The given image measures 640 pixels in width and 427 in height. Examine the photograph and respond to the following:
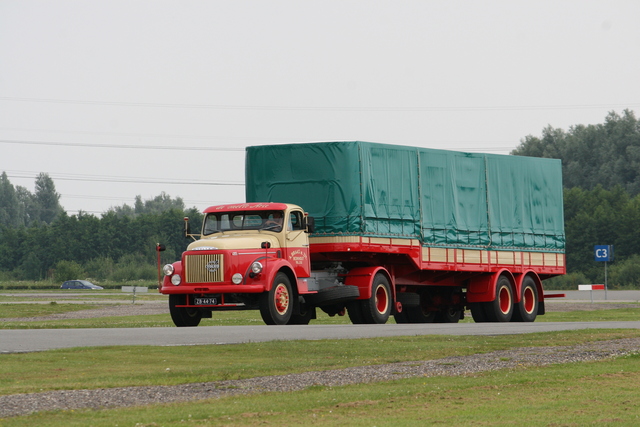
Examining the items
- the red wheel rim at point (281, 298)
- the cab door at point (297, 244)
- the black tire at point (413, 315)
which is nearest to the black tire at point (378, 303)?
the cab door at point (297, 244)

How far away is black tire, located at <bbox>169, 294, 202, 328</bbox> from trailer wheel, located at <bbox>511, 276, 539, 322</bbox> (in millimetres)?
9654

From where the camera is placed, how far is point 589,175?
10806cm

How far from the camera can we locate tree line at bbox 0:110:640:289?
89.8m

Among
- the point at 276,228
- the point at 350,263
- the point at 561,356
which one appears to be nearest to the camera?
the point at 561,356

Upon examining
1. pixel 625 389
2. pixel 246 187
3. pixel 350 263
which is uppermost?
pixel 246 187

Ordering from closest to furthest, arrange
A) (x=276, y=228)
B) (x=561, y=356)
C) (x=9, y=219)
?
(x=561, y=356) → (x=276, y=228) → (x=9, y=219)

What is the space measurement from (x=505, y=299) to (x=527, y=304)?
1337mm

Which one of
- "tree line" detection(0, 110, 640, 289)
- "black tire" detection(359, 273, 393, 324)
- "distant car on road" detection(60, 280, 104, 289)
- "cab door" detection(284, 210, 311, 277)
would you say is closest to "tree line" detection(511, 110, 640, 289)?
"tree line" detection(0, 110, 640, 289)

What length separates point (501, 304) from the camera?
29.3 meters

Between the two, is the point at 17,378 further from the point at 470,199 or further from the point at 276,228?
the point at 470,199

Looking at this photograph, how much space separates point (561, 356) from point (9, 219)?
162 metres

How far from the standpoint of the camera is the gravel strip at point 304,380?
10.4 metres

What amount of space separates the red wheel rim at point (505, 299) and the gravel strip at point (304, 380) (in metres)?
11.3

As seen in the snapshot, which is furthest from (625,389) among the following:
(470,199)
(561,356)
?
(470,199)
